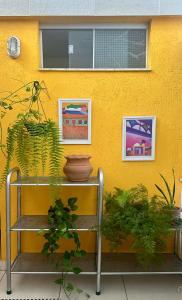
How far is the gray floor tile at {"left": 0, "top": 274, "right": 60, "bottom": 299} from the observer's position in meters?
2.19

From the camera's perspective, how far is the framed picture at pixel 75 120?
247 centimetres

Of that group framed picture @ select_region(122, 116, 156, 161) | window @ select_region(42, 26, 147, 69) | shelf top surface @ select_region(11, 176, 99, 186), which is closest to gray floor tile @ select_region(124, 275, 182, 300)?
shelf top surface @ select_region(11, 176, 99, 186)

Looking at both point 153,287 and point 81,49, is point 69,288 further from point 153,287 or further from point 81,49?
point 81,49

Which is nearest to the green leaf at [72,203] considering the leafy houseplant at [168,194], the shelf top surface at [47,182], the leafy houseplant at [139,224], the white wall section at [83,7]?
the shelf top surface at [47,182]

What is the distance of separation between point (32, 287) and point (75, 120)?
1424mm

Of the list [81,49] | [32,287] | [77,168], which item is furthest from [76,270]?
[81,49]

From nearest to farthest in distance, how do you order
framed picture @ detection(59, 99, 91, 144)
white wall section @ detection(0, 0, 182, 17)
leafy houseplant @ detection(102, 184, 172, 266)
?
leafy houseplant @ detection(102, 184, 172, 266) → white wall section @ detection(0, 0, 182, 17) → framed picture @ detection(59, 99, 91, 144)

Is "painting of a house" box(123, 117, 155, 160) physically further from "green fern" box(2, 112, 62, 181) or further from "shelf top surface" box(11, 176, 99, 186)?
"green fern" box(2, 112, 62, 181)

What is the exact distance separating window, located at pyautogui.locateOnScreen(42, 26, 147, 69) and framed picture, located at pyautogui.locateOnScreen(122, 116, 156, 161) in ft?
1.64

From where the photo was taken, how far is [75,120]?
2.49m

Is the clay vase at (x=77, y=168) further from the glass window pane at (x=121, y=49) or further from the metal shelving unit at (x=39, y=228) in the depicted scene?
the glass window pane at (x=121, y=49)

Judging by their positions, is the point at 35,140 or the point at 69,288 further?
the point at 69,288

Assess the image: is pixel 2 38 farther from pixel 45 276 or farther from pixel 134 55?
pixel 45 276

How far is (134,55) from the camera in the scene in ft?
→ 8.37
